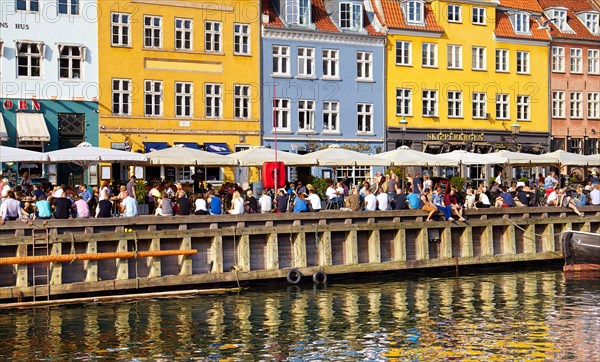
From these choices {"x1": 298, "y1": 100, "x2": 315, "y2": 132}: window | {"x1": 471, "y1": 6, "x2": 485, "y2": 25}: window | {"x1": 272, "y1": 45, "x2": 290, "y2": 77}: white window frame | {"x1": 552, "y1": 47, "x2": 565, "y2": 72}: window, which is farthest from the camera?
{"x1": 552, "y1": 47, "x2": 565, "y2": 72}: window

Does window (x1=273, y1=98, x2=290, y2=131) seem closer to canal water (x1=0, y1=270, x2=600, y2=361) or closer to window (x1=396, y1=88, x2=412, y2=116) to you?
window (x1=396, y1=88, x2=412, y2=116)

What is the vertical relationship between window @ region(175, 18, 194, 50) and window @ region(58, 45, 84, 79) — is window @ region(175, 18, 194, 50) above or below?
above

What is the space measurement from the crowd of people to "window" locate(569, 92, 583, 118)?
21.5 m

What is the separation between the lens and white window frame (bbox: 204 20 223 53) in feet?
168

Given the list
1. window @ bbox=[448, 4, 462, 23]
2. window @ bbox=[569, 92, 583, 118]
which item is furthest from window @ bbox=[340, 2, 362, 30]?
window @ bbox=[569, 92, 583, 118]

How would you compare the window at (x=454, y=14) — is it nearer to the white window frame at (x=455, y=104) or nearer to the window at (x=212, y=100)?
the white window frame at (x=455, y=104)

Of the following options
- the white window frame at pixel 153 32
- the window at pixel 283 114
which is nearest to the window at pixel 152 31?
the white window frame at pixel 153 32

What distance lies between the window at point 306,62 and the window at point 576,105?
17907 millimetres

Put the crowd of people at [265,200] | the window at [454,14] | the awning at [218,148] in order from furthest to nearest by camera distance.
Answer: the window at [454,14], the awning at [218,148], the crowd of people at [265,200]

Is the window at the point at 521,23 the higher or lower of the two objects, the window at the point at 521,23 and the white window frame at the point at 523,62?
the higher

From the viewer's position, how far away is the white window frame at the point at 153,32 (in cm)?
4944

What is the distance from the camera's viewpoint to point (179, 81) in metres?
A: 50.3

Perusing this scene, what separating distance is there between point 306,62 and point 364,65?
3738mm

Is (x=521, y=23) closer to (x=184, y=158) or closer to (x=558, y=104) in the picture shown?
(x=558, y=104)
